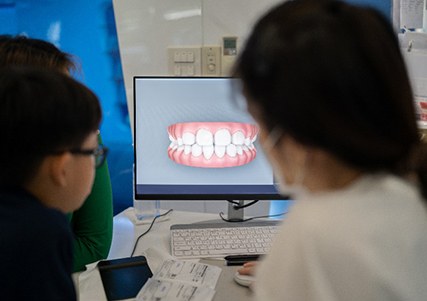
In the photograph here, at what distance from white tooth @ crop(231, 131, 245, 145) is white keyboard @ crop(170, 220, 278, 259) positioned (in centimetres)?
26

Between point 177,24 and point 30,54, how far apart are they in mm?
949

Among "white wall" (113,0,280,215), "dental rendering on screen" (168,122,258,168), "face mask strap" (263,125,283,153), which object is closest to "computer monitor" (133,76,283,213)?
"dental rendering on screen" (168,122,258,168)

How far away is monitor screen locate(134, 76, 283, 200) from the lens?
1.56 m

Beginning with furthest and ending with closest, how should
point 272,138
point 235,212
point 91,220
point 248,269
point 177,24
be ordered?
point 177,24
point 235,212
point 91,220
point 248,269
point 272,138

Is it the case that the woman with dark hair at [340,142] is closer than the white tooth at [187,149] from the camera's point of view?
Yes

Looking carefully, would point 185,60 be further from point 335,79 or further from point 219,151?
point 335,79

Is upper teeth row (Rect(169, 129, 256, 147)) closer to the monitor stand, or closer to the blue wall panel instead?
the monitor stand

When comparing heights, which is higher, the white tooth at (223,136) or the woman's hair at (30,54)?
the woman's hair at (30,54)

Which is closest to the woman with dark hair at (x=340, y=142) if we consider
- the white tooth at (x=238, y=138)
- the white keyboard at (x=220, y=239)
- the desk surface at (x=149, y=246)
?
the desk surface at (x=149, y=246)

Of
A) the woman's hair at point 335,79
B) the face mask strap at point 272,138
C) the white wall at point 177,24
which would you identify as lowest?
the face mask strap at point 272,138

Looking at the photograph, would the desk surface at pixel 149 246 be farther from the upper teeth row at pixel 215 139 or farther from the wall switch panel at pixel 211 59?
the wall switch panel at pixel 211 59

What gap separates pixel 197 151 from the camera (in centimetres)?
158

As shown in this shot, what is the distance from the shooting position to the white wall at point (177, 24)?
6.90ft

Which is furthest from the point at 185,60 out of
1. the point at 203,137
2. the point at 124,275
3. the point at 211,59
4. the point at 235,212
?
the point at 124,275
